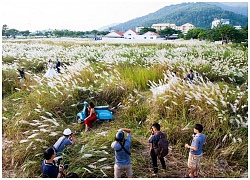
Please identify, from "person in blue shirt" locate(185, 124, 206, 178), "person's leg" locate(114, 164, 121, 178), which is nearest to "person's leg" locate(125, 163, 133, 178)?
"person's leg" locate(114, 164, 121, 178)

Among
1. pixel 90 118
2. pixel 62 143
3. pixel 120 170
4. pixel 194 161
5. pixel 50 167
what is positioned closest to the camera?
pixel 50 167

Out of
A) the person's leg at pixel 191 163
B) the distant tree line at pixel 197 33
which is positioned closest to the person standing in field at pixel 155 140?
the person's leg at pixel 191 163

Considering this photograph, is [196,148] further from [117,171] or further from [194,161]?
[117,171]

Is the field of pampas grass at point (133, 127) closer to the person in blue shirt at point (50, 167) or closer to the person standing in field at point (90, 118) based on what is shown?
the person standing in field at point (90, 118)

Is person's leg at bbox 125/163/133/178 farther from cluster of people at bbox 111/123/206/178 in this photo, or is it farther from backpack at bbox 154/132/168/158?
backpack at bbox 154/132/168/158

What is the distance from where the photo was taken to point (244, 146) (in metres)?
4.22

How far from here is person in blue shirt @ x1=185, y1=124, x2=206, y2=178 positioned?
364 centimetres

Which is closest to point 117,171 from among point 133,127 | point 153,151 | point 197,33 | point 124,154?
point 124,154

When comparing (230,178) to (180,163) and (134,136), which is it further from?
(134,136)

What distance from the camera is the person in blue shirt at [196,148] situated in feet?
11.9

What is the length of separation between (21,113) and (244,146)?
407 cm

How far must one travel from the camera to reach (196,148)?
361cm

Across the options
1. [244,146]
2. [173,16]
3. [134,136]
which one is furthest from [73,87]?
[173,16]

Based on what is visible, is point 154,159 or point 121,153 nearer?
point 121,153
